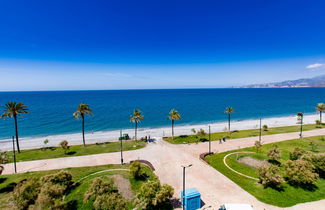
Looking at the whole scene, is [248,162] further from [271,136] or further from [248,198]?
[271,136]

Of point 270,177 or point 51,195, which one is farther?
point 270,177

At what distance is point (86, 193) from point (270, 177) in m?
22.4

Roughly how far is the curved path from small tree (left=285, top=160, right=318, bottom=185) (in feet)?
8.52

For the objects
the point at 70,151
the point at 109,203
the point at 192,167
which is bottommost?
the point at 70,151

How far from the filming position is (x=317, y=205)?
16.5m

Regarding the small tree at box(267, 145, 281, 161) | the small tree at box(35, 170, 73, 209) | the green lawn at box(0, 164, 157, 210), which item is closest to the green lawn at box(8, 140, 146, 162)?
the green lawn at box(0, 164, 157, 210)

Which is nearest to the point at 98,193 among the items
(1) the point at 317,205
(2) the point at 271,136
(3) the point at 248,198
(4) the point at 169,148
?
(3) the point at 248,198

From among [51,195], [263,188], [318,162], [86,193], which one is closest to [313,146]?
[318,162]

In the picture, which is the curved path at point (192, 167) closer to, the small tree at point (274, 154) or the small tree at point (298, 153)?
the small tree at point (274, 154)

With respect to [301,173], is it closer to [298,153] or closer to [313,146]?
[298,153]

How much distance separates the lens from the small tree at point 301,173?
1905 centimetres

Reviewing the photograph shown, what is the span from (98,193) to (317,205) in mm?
24120

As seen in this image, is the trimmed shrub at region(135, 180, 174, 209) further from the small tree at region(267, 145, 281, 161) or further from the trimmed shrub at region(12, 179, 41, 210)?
the small tree at region(267, 145, 281, 161)

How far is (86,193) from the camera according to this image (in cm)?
1623
